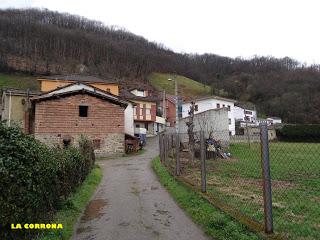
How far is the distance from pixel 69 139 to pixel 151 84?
221ft

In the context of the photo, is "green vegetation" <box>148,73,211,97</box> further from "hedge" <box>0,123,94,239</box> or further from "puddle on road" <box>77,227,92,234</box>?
"hedge" <box>0,123,94,239</box>

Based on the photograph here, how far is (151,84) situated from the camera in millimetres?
94562

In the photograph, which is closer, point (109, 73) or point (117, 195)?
point (117, 195)

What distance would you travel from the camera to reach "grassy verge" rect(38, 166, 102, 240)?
20.3 ft

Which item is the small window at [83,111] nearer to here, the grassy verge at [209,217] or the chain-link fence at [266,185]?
the chain-link fence at [266,185]

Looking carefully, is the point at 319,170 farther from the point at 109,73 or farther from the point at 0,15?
the point at 0,15

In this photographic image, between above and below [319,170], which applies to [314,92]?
above

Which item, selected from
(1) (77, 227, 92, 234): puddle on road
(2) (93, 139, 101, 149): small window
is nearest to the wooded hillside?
(2) (93, 139, 101, 149): small window

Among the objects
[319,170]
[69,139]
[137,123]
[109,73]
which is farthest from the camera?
[109,73]

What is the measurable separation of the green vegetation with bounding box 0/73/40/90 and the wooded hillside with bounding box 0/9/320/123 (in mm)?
1895

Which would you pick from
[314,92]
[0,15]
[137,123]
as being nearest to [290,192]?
[137,123]

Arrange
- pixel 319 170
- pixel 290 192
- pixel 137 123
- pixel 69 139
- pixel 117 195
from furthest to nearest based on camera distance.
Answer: pixel 137 123, pixel 69 139, pixel 319 170, pixel 117 195, pixel 290 192

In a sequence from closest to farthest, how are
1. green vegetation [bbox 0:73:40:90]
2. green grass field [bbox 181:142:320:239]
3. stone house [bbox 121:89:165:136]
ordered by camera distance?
green grass field [bbox 181:142:320:239] → stone house [bbox 121:89:165:136] → green vegetation [bbox 0:73:40:90]

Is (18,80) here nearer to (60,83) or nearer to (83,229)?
(60,83)
